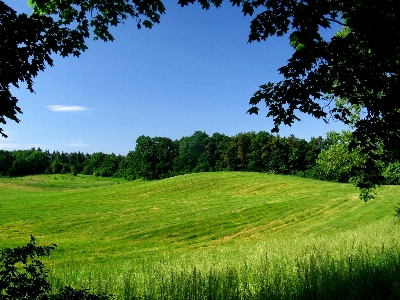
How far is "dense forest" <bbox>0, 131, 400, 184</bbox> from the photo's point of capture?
94.6 meters

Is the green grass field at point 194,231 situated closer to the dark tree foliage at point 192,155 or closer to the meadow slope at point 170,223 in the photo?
the meadow slope at point 170,223

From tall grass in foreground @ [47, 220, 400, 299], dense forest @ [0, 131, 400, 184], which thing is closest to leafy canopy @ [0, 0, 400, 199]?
tall grass in foreground @ [47, 220, 400, 299]

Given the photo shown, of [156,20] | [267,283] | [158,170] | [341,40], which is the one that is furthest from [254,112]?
[158,170]

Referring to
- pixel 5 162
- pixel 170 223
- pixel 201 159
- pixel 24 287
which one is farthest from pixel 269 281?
pixel 5 162

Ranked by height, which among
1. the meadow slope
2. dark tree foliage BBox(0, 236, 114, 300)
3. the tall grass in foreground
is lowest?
the meadow slope

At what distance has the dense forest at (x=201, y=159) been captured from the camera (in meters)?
94.6

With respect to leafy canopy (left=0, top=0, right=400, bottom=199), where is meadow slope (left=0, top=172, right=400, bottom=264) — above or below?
below

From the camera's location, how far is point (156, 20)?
6.64 meters

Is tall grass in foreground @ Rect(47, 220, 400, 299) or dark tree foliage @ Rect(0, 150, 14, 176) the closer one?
tall grass in foreground @ Rect(47, 220, 400, 299)

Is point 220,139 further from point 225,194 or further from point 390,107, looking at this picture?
point 390,107

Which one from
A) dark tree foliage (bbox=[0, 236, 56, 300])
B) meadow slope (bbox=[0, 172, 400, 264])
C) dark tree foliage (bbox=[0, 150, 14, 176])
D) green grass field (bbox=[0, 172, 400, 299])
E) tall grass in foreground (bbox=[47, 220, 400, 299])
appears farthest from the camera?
dark tree foliage (bbox=[0, 150, 14, 176])

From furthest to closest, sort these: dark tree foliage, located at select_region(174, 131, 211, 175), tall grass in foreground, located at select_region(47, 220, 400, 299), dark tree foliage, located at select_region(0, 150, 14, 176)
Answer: dark tree foliage, located at select_region(0, 150, 14, 176) < dark tree foliage, located at select_region(174, 131, 211, 175) < tall grass in foreground, located at select_region(47, 220, 400, 299)

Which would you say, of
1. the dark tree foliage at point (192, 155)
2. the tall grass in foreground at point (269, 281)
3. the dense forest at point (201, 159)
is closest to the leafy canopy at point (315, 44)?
the tall grass in foreground at point (269, 281)

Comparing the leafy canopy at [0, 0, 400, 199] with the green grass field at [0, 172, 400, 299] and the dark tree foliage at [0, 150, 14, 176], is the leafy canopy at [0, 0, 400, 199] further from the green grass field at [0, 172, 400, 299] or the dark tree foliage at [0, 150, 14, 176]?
the dark tree foliage at [0, 150, 14, 176]
